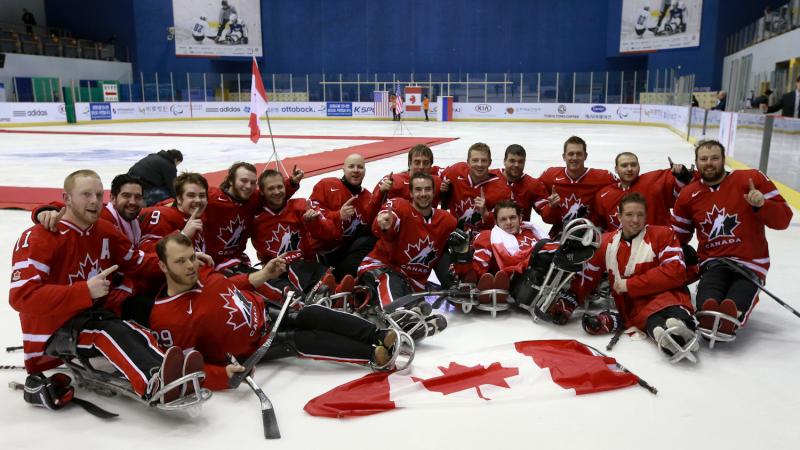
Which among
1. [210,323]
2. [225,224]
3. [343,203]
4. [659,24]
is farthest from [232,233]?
[659,24]

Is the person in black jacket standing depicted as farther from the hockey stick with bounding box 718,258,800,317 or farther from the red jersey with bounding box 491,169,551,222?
the hockey stick with bounding box 718,258,800,317

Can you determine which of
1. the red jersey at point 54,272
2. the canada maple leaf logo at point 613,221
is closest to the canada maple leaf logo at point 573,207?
the canada maple leaf logo at point 613,221

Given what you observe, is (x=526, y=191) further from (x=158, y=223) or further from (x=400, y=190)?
(x=158, y=223)

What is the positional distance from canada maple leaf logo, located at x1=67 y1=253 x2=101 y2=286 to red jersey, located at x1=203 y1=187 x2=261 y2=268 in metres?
1.26

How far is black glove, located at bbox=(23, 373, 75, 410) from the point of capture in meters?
3.16

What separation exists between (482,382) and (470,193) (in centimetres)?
233

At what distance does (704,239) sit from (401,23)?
35274mm

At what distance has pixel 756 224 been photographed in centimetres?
434

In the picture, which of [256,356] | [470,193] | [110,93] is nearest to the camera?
[256,356]

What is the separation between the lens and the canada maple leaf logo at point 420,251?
185 inches

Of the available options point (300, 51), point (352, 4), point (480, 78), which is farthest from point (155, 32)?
point (480, 78)

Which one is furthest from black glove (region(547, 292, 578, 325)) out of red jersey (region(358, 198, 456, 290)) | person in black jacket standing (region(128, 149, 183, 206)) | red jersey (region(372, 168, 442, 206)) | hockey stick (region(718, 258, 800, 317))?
person in black jacket standing (region(128, 149, 183, 206))

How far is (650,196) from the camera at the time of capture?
5.09 meters

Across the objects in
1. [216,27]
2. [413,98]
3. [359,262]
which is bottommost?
[359,262]
